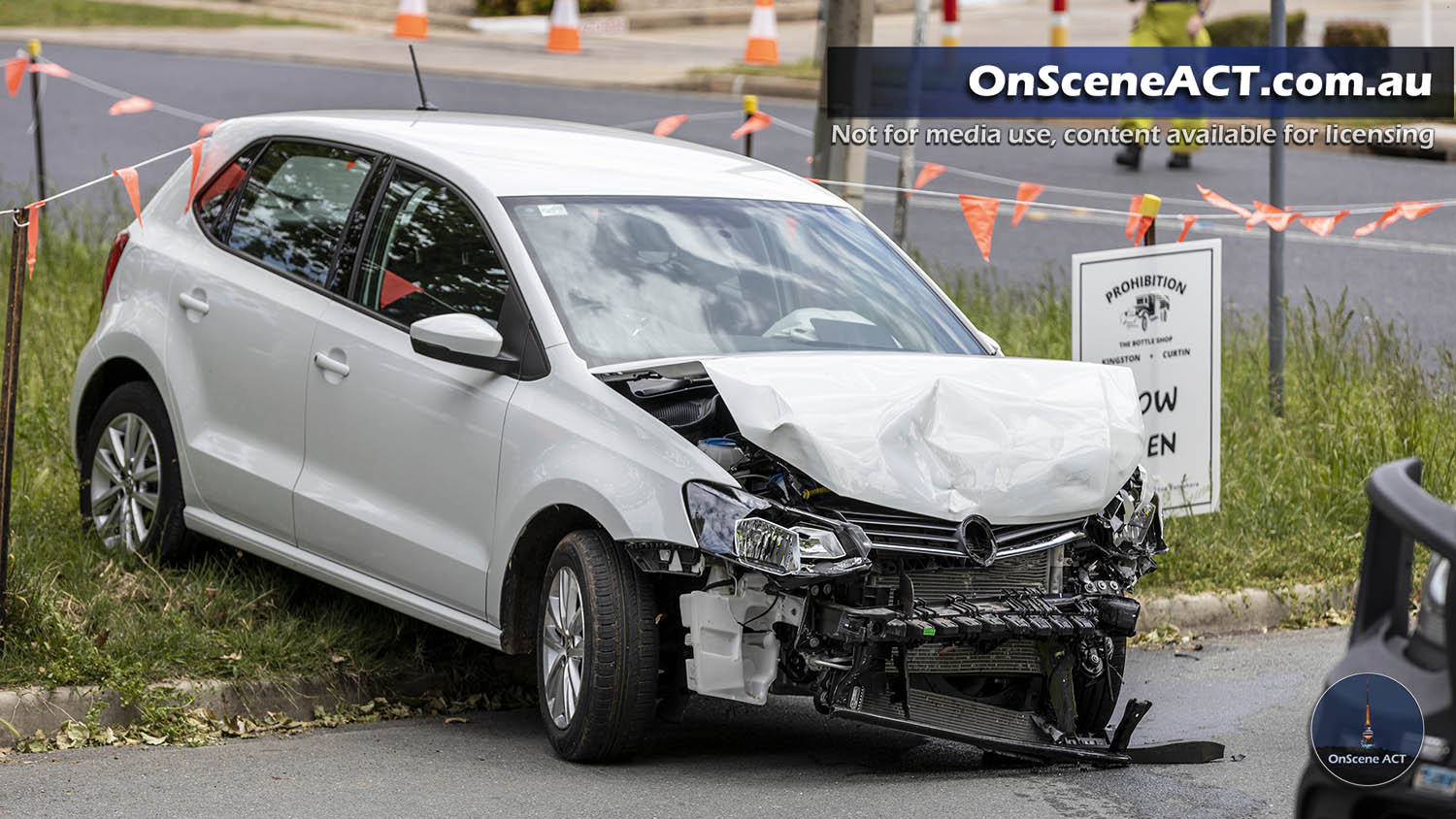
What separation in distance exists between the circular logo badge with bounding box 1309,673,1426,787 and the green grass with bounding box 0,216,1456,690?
13.0 ft

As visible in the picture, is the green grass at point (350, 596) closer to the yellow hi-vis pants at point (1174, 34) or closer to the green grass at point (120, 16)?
the yellow hi-vis pants at point (1174, 34)

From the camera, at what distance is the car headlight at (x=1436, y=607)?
3.15 m

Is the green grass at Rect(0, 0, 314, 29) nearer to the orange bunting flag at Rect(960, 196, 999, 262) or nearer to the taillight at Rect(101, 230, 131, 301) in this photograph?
the taillight at Rect(101, 230, 131, 301)

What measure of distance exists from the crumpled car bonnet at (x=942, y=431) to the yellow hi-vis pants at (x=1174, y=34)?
39.4ft

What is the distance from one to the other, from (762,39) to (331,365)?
10.9 metres

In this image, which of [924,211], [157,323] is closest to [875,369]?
[157,323]

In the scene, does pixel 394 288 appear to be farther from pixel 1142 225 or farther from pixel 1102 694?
pixel 1142 225

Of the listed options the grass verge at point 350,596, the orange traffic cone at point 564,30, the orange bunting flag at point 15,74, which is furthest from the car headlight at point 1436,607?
the orange traffic cone at point 564,30

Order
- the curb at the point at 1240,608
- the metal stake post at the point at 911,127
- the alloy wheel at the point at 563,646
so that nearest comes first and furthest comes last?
the alloy wheel at the point at 563,646
the curb at the point at 1240,608
the metal stake post at the point at 911,127

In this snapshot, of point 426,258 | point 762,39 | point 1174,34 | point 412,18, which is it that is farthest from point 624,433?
A: point 412,18

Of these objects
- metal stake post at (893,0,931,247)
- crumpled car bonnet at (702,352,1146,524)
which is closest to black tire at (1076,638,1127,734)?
crumpled car bonnet at (702,352,1146,524)

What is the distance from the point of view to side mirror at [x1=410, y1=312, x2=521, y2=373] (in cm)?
577

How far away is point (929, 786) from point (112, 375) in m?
3.86

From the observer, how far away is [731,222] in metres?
6.50
